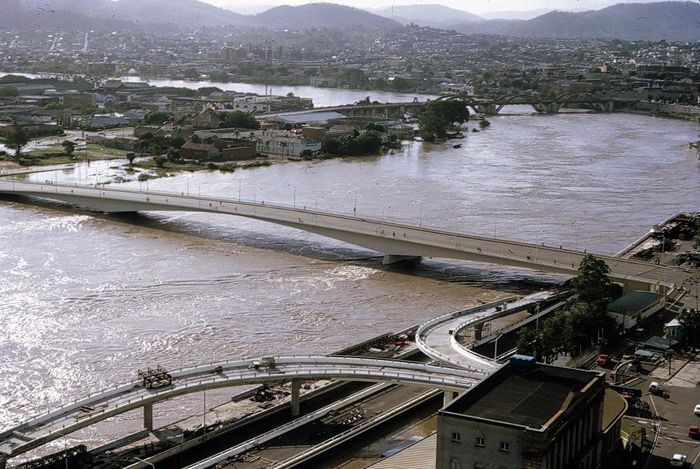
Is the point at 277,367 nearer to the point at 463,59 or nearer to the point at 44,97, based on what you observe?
A: the point at 44,97

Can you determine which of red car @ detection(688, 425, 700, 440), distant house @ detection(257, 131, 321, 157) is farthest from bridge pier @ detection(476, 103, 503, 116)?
red car @ detection(688, 425, 700, 440)

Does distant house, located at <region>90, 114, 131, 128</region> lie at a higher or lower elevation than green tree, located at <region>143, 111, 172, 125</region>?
lower

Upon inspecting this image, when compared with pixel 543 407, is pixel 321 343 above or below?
below

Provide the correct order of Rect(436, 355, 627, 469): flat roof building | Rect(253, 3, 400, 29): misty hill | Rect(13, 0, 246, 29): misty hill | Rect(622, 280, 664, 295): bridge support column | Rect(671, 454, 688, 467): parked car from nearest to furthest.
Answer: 1. Rect(436, 355, 627, 469): flat roof building
2. Rect(671, 454, 688, 467): parked car
3. Rect(622, 280, 664, 295): bridge support column
4. Rect(13, 0, 246, 29): misty hill
5. Rect(253, 3, 400, 29): misty hill

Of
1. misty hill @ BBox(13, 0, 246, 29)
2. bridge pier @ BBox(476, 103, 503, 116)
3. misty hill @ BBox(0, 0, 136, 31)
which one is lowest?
bridge pier @ BBox(476, 103, 503, 116)

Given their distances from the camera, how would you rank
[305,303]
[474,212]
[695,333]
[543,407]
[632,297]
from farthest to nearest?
[474,212] < [305,303] < [632,297] < [695,333] < [543,407]

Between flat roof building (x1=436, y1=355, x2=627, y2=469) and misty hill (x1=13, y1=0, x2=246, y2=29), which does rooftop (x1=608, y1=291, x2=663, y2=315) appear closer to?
flat roof building (x1=436, y1=355, x2=627, y2=469)

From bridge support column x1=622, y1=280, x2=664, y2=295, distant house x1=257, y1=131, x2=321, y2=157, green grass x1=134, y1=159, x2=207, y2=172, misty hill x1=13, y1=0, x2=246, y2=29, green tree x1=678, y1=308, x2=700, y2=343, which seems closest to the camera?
green tree x1=678, y1=308, x2=700, y2=343

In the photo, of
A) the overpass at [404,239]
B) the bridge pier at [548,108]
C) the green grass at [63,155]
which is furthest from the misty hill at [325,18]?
the overpass at [404,239]

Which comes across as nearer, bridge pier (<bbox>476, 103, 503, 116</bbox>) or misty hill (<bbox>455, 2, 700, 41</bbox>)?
bridge pier (<bbox>476, 103, 503, 116</bbox>)

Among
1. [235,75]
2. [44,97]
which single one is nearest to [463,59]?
[235,75]
